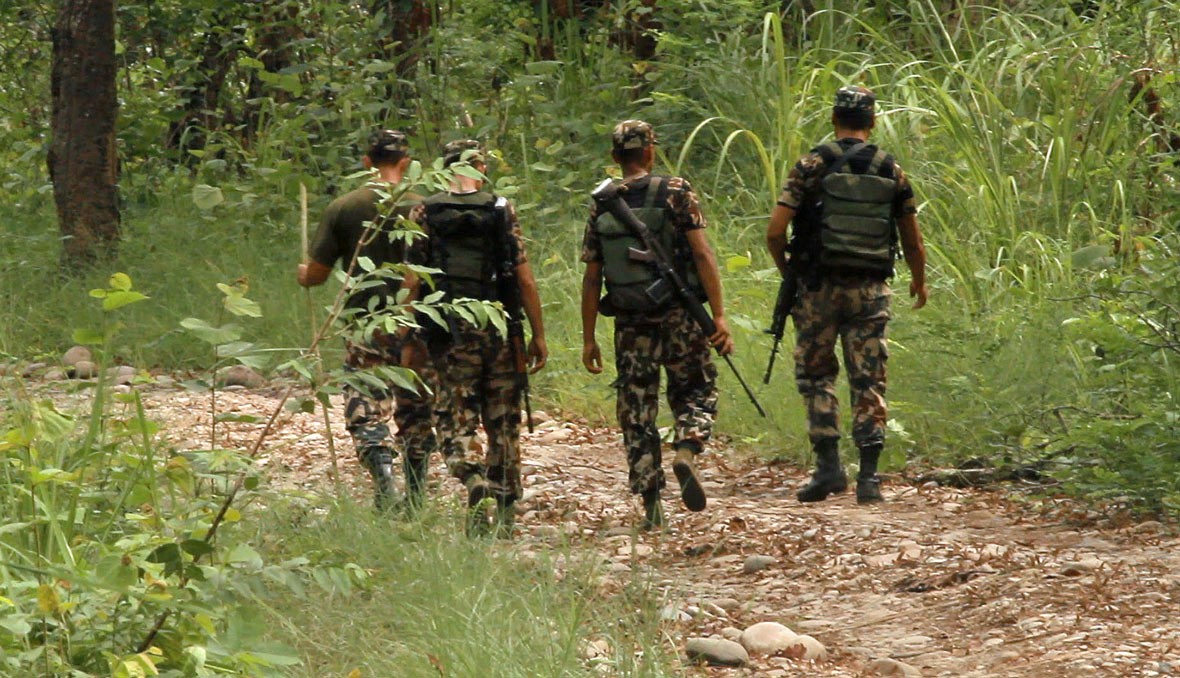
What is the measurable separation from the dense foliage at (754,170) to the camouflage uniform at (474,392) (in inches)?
26.7

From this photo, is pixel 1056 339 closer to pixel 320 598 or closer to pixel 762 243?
pixel 762 243

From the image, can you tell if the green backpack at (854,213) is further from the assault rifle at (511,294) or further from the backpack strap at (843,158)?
the assault rifle at (511,294)

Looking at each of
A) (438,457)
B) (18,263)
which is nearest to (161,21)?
(18,263)

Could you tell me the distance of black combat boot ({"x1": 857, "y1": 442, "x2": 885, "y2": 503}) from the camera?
7.94m

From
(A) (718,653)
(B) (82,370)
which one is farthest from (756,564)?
(B) (82,370)

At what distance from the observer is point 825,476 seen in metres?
8.09

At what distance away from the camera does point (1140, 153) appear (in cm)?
1032

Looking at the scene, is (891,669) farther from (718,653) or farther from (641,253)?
(641,253)

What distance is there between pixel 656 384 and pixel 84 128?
7625 millimetres

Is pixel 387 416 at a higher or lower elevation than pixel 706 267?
lower

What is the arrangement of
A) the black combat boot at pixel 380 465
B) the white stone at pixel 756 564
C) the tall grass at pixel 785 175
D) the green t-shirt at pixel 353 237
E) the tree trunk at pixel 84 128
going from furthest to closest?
the tree trunk at pixel 84 128 < the tall grass at pixel 785 175 < the black combat boot at pixel 380 465 < the green t-shirt at pixel 353 237 < the white stone at pixel 756 564

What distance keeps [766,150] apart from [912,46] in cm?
242

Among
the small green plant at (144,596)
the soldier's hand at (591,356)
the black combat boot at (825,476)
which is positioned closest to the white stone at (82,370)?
the soldier's hand at (591,356)

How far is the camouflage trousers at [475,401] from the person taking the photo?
7203mm
